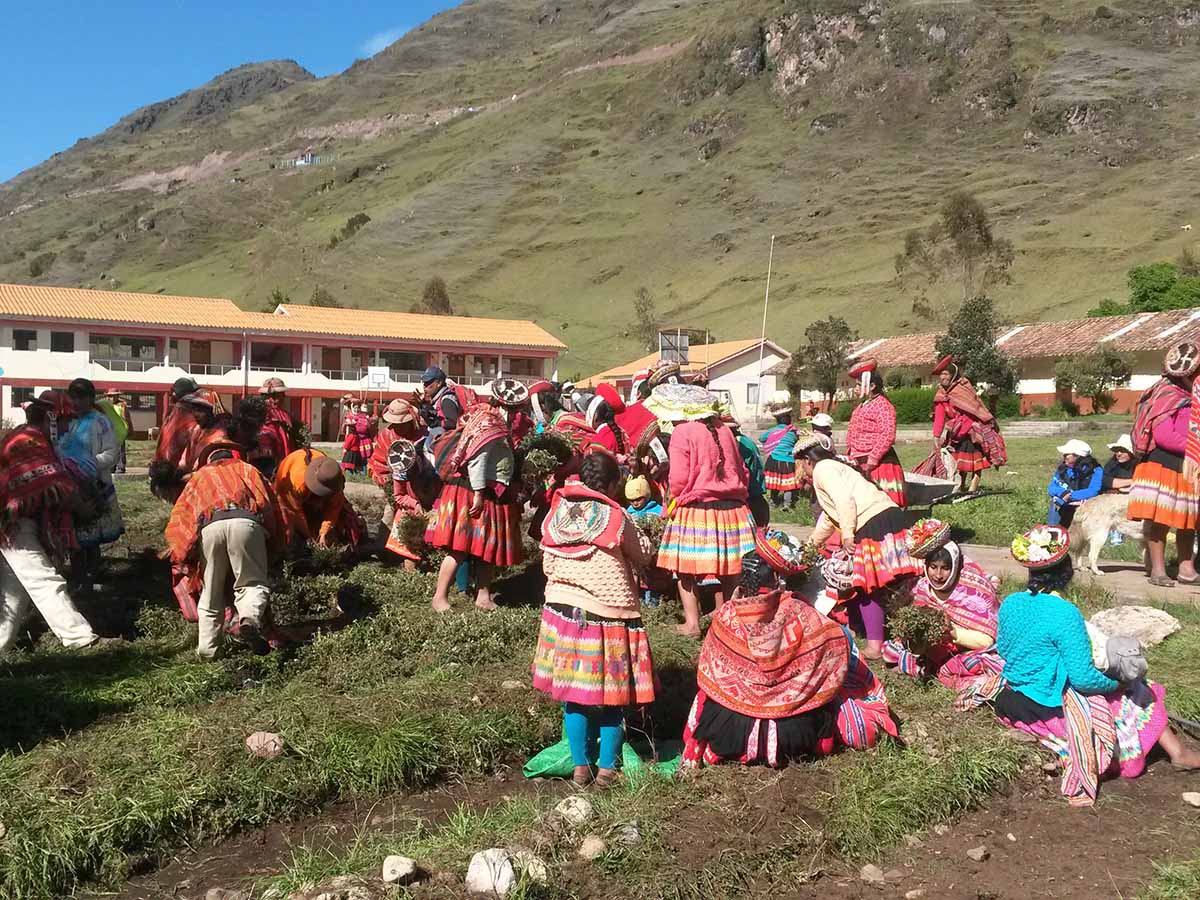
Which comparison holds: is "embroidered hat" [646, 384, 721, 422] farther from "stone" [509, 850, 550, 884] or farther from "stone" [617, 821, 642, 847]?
"stone" [509, 850, 550, 884]

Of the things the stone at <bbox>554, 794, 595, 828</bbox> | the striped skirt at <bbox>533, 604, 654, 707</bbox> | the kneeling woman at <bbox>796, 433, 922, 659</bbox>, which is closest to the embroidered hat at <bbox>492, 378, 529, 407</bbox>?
the kneeling woman at <bbox>796, 433, 922, 659</bbox>

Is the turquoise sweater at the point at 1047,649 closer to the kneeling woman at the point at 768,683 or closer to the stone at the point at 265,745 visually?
the kneeling woman at the point at 768,683

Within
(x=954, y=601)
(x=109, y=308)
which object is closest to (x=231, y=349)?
(x=109, y=308)

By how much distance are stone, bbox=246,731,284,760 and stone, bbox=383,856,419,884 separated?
4.50 ft

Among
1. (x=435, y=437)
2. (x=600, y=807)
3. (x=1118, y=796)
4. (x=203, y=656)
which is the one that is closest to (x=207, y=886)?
(x=600, y=807)

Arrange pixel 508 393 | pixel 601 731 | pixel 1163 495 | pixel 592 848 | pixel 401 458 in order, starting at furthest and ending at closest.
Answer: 1. pixel 401 458
2. pixel 1163 495
3. pixel 508 393
4. pixel 601 731
5. pixel 592 848

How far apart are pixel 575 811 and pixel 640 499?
4.03 meters

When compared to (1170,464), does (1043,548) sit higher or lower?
lower

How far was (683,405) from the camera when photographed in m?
6.63

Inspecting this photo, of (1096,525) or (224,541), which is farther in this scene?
(1096,525)

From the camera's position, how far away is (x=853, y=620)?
669cm

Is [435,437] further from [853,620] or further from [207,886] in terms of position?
[207,886]

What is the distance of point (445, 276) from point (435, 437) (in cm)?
9688

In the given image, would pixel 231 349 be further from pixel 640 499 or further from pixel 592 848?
pixel 592 848
